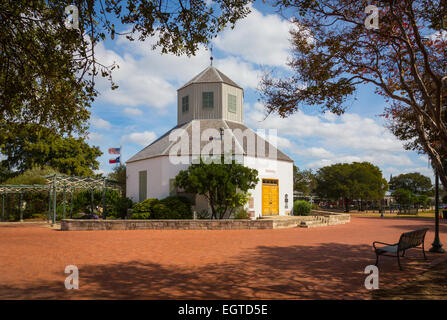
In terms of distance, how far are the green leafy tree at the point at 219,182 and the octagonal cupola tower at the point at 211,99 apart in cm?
794

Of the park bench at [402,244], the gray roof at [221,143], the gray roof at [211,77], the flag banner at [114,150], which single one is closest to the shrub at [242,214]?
the gray roof at [221,143]

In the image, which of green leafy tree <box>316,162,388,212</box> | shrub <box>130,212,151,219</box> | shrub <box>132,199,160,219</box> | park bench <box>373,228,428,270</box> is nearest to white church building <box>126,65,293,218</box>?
shrub <box>132,199,160,219</box>

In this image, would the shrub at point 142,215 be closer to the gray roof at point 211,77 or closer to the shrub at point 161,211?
the shrub at point 161,211

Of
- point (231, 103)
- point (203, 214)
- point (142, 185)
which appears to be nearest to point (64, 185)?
point (142, 185)

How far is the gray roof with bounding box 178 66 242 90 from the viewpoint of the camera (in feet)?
92.6

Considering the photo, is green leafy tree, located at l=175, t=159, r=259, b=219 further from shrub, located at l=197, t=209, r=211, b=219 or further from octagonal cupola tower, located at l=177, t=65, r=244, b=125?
octagonal cupola tower, located at l=177, t=65, r=244, b=125

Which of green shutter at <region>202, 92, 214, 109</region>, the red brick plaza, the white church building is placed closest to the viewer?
the red brick plaza

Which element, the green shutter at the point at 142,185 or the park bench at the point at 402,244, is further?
the green shutter at the point at 142,185

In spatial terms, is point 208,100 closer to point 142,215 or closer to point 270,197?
point 270,197

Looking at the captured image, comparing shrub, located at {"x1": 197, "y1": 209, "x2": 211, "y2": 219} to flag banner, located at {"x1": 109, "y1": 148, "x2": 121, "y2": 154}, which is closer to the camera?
shrub, located at {"x1": 197, "y1": 209, "x2": 211, "y2": 219}

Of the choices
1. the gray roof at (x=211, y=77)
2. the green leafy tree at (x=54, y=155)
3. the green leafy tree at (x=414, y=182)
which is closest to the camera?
the gray roof at (x=211, y=77)

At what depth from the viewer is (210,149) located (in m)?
23.7

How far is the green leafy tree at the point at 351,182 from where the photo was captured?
5038 centimetres

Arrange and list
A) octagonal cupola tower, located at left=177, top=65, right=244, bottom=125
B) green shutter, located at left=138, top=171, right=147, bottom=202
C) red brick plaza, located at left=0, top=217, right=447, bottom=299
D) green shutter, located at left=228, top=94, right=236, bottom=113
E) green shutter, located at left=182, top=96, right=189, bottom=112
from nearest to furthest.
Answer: red brick plaza, located at left=0, top=217, right=447, bottom=299, green shutter, located at left=138, top=171, right=147, bottom=202, octagonal cupola tower, located at left=177, top=65, right=244, bottom=125, green shutter, located at left=228, top=94, right=236, bottom=113, green shutter, located at left=182, top=96, right=189, bottom=112
